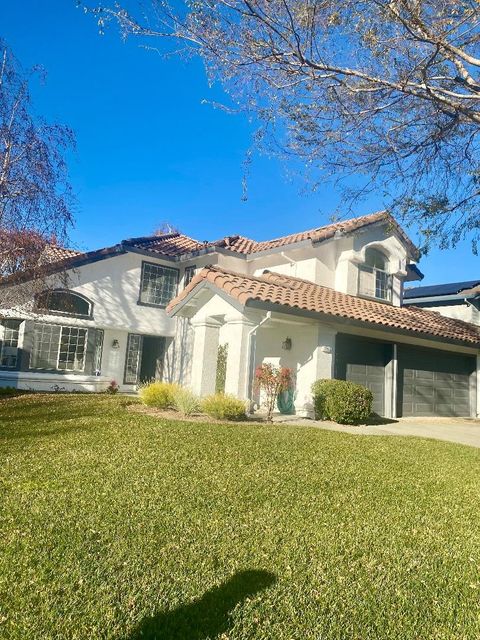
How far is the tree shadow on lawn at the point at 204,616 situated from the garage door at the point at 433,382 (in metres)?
14.3

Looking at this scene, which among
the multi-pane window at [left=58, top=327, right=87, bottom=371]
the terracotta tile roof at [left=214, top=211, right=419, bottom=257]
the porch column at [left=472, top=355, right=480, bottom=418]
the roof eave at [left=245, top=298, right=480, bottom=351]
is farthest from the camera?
the multi-pane window at [left=58, top=327, right=87, bottom=371]

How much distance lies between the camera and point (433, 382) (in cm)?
1814

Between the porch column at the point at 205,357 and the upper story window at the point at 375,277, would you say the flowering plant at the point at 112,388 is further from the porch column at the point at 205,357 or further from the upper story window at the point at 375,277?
the upper story window at the point at 375,277

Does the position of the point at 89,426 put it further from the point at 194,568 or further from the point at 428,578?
the point at 428,578

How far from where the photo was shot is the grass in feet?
10.3

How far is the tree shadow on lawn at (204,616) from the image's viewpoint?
296cm

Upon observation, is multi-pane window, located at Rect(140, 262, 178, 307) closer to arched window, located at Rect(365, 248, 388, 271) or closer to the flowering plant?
the flowering plant

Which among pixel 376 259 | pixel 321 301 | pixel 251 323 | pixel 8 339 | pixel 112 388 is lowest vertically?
pixel 112 388

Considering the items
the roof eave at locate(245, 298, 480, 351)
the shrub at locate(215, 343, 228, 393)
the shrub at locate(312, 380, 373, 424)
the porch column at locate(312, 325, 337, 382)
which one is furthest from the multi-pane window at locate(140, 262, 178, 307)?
the shrub at locate(312, 380, 373, 424)

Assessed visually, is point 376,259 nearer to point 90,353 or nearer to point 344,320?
point 344,320

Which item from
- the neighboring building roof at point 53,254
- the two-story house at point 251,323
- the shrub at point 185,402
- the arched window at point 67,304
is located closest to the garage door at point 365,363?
the two-story house at point 251,323

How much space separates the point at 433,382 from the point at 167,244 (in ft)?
43.1

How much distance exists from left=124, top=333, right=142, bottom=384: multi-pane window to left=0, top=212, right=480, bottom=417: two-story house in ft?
0.16

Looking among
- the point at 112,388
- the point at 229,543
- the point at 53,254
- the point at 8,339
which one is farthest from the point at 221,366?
the point at 229,543
